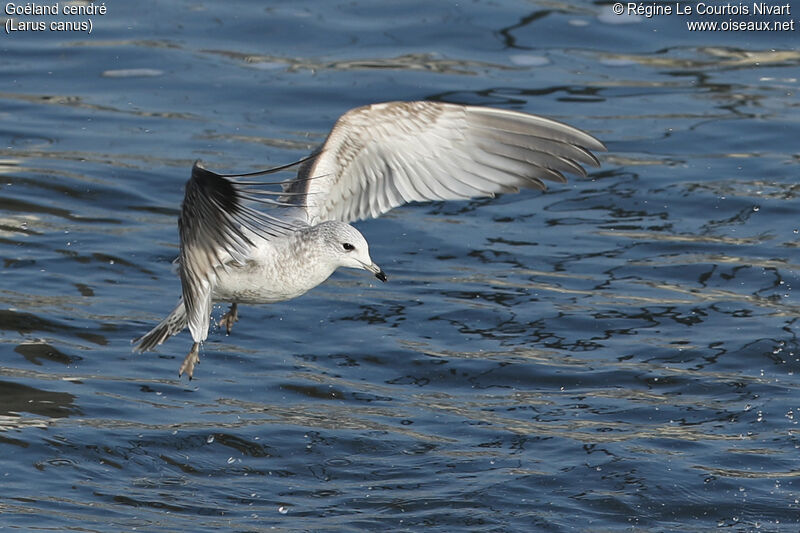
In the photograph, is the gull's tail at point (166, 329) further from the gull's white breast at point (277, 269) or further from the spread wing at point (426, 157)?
the spread wing at point (426, 157)

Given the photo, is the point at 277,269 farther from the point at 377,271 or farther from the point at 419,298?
the point at 419,298

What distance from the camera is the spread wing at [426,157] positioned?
23.3 ft

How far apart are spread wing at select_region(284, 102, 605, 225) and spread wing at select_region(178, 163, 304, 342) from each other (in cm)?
66

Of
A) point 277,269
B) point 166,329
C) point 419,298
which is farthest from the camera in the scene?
point 419,298

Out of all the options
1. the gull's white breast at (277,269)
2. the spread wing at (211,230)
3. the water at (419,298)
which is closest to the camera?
the spread wing at (211,230)

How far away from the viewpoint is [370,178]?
7.38 meters

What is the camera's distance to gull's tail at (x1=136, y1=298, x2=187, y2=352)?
6.84 metres

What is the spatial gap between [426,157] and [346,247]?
1088 millimetres

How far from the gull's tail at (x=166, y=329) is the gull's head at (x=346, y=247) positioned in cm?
78

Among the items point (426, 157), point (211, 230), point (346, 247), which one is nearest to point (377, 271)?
point (346, 247)

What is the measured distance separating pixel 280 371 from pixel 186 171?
120 inches

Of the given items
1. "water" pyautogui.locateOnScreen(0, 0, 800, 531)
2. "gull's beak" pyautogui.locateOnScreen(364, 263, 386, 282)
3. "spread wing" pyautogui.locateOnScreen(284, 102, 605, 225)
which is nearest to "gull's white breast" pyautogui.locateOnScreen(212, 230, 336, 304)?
"gull's beak" pyautogui.locateOnScreen(364, 263, 386, 282)

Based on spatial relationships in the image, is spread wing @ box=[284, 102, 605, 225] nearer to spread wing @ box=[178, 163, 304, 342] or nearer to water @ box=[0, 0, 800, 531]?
spread wing @ box=[178, 163, 304, 342]

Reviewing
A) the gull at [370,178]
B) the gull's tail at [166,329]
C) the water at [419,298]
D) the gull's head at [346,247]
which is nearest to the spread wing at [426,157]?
the gull at [370,178]
